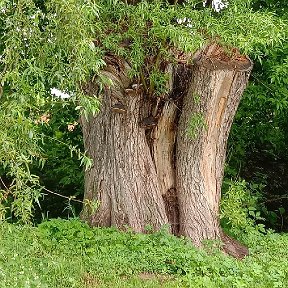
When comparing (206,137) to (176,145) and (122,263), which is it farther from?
(122,263)

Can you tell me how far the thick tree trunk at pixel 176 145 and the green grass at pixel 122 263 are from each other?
362 mm

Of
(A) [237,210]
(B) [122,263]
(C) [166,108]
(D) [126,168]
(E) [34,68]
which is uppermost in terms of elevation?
(C) [166,108]

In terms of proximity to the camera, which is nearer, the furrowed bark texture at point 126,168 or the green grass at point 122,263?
the green grass at point 122,263

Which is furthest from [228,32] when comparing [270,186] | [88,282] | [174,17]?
[270,186]

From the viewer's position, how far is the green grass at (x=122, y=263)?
18.5 feet

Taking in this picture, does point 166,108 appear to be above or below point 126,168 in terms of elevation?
above

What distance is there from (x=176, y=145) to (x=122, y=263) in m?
1.76

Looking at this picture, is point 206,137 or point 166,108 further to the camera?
point 166,108

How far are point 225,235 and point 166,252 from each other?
1.37 meters

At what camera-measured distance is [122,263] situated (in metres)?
6.09

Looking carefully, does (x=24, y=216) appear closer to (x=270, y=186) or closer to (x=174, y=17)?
(x=174, y=17)

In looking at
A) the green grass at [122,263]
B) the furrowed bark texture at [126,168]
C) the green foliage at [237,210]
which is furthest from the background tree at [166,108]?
the green grass at [122,263]

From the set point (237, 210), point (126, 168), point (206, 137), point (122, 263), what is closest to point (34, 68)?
point (122, 263)

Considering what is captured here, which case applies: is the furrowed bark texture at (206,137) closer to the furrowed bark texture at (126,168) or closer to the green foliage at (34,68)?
A: the furrowed bark texture at (126,168)
